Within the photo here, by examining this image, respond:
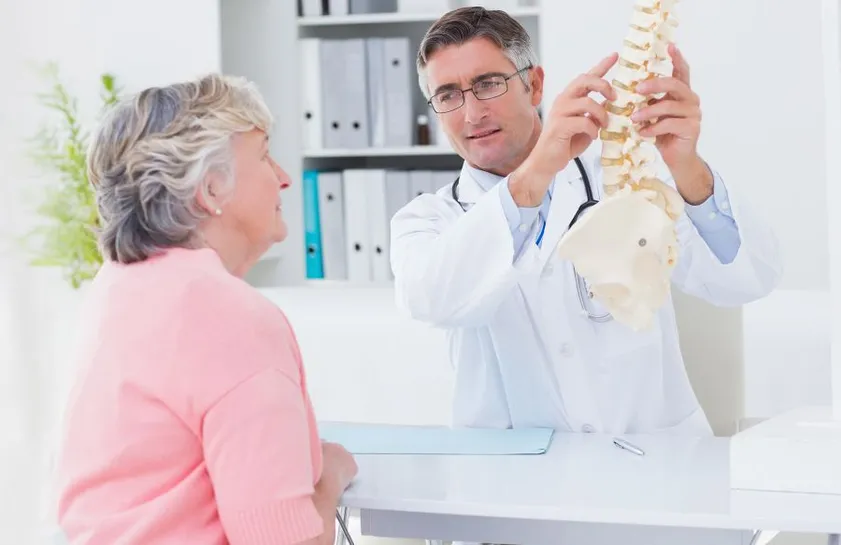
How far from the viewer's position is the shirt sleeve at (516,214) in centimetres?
160

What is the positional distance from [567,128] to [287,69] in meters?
2.11

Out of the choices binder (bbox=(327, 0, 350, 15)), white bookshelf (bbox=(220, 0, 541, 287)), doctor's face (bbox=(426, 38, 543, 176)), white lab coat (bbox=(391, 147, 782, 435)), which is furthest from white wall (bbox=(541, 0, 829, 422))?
doctor's face (bbox=(426, 38, 543, 176))

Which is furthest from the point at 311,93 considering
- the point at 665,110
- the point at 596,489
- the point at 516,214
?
the point at 596,489

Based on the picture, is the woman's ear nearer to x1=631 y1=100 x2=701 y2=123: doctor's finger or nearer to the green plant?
x1=631 y1=100 x2=701 y2=123: doctor's finger

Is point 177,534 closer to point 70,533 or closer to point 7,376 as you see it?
point 70,533

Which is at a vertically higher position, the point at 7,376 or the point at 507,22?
the point at 507,22

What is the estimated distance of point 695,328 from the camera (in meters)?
2.10

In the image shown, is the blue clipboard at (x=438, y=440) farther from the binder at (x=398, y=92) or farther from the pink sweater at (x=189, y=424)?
the binder at (x=398, y=92)

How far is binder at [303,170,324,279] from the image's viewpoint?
3449 mm

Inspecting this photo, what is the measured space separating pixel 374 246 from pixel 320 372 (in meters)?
0.59

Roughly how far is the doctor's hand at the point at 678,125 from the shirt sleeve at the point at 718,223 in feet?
0.05

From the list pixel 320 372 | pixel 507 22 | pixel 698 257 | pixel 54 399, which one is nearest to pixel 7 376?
pixel 54 399

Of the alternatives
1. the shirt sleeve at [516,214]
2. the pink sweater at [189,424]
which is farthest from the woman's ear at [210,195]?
the shirt sleeve at [516,214]

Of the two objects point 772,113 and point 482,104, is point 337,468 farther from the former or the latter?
point 772,113
